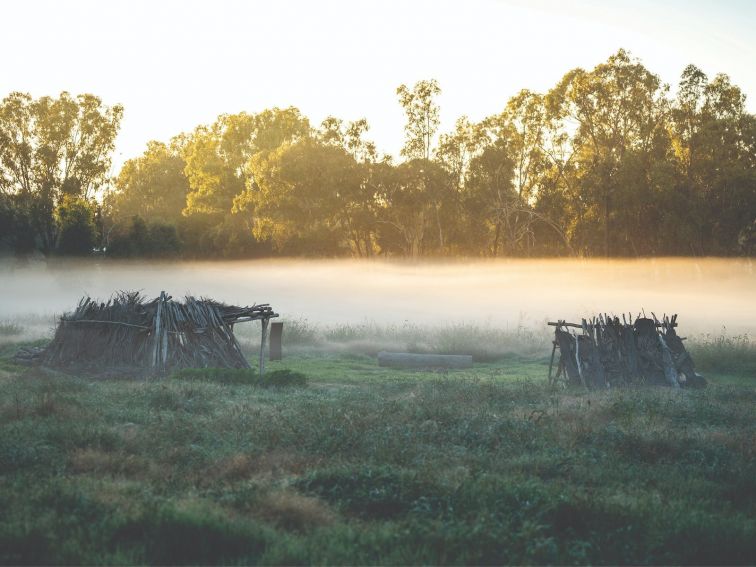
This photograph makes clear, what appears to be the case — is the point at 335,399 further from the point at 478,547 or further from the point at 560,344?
the point at 478,547

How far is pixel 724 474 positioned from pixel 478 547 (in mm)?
4319

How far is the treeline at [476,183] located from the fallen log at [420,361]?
30744mm

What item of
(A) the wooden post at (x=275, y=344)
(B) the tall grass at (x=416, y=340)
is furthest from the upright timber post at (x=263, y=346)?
(B) the tall grass at (x=416, y=340)

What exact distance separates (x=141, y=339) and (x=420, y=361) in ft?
26.6

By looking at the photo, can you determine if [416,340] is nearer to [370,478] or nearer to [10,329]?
[10,329]

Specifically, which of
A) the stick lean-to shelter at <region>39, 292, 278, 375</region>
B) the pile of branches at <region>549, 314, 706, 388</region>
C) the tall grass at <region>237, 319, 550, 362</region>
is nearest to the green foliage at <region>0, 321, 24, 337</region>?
the tall grass at <region>237, 319, 550, 362</region>

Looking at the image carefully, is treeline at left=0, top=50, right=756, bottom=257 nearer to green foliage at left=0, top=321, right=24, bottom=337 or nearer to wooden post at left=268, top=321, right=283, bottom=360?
green foliage at left=0, top=321, right=24, bottom=337

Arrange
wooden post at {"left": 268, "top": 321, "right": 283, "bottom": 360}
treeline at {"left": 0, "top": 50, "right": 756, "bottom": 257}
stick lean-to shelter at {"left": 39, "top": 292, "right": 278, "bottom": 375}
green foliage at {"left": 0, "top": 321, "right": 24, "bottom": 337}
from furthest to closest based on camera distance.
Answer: treeline at {"left": 0, "top": 50, "right": 756, "bottom": 257}
green foliage at {"left": 0, "top": 321, "right": 24, "bottom": 337}
wooden post at {"left": 268, "top": 321, "right": 283, "bottom": 360}
stick lean-to shelter at {"left": 39, "top": 292, "right": 278, "bottom": 375}

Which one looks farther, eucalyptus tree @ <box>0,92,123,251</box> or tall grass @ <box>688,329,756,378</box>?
eucalyptus tree @ <box>0,92,123,251</box>

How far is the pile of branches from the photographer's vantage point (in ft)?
64.7

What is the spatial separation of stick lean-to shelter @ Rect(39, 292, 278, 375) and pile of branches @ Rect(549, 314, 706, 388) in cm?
720

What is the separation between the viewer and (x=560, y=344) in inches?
798

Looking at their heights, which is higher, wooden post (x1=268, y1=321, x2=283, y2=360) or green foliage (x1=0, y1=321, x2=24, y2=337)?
wooden post (x1=268, y1=321, x2=283, y2=360)

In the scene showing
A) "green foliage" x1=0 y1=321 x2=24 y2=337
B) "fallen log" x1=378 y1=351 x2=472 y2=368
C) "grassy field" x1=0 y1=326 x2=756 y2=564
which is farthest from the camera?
"green foliage" x1=0 y1=321 x2=24 y2=337
